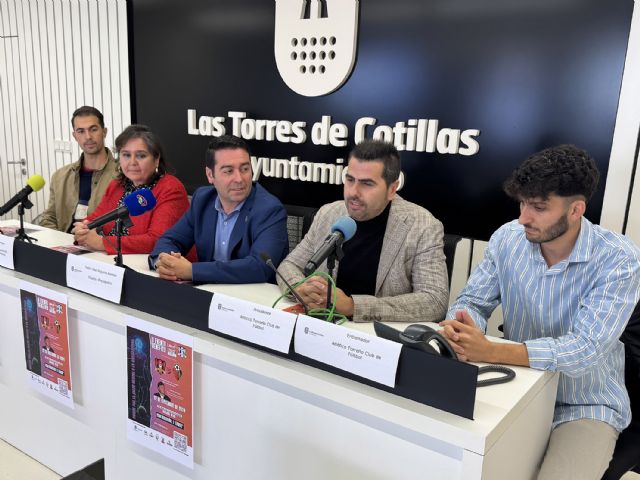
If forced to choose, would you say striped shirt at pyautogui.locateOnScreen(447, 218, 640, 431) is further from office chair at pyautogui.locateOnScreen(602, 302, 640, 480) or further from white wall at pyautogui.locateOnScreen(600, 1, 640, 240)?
white wall at pyautogui.locateOnScreen(600, 1, 640, 240)

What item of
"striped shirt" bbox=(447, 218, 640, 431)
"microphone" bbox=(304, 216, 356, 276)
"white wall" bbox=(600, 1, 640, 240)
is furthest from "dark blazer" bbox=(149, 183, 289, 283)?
"white wall" bbox=(600, 1, 640, 240)

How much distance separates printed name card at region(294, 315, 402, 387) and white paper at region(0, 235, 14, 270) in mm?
1148

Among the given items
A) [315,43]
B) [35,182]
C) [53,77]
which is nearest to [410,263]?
[35,182]

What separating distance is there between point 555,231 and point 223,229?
4.80 feet

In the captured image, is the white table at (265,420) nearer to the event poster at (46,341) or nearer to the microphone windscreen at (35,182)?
the event poster at (46,341)

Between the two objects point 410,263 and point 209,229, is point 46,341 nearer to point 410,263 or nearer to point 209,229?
point 209,229

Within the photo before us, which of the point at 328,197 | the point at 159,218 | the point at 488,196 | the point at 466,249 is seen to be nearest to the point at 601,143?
the point at 488,196

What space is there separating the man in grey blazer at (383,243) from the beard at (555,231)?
48 cm

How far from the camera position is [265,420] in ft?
4.17

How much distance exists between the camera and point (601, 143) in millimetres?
2783

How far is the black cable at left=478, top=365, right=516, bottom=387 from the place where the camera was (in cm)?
118

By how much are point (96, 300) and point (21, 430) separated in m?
0.69

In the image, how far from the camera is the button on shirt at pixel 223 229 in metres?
2.39

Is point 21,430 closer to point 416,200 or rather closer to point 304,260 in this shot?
point 304,260
